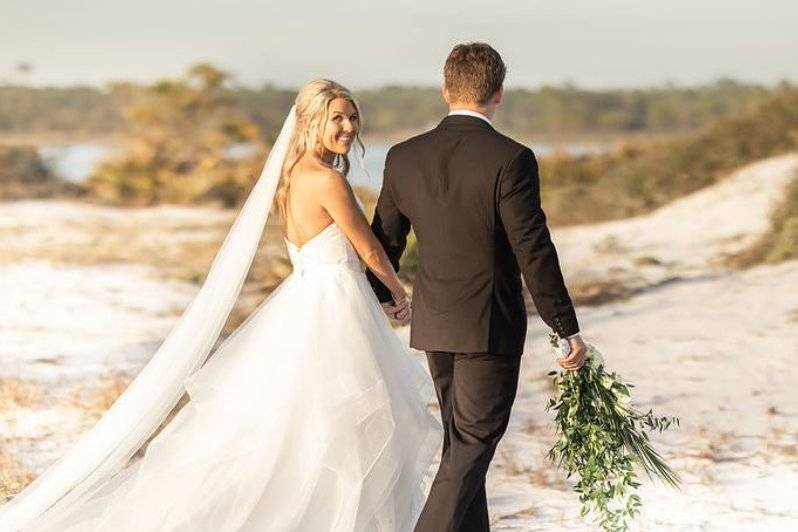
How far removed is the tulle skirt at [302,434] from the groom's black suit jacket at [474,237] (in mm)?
485

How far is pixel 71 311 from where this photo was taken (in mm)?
13141

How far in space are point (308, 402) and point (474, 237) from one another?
1.06 meters

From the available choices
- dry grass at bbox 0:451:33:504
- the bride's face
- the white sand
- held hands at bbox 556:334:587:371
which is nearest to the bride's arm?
the bride's face

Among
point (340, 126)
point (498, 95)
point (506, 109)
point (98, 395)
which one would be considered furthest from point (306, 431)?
point (506, 109)

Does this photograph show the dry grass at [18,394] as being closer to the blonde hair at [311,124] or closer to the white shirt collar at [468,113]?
the blonde hair at [311,124]

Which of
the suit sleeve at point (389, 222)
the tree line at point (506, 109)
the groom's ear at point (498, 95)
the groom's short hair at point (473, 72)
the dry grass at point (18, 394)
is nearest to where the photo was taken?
the groom's short hair at point (473, 72)

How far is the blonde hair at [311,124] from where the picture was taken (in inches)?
190

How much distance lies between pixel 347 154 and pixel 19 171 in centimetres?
2285

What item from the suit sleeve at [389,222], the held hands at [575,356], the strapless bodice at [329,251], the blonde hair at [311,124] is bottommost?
the held hands at [575,356]

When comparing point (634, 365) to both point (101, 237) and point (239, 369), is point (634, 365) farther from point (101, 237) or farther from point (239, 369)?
point (101, 237)

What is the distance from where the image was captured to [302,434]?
496cm

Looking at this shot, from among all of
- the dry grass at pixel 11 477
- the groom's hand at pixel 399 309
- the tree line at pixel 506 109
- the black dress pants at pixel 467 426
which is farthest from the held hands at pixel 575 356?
the tree line at pixel 506 109

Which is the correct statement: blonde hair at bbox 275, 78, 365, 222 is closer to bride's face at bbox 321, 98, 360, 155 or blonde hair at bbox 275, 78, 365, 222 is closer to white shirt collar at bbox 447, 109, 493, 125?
bride's face at bbox 321, 98, 360, 155

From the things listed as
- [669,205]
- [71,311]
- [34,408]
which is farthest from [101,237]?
[34,408]
